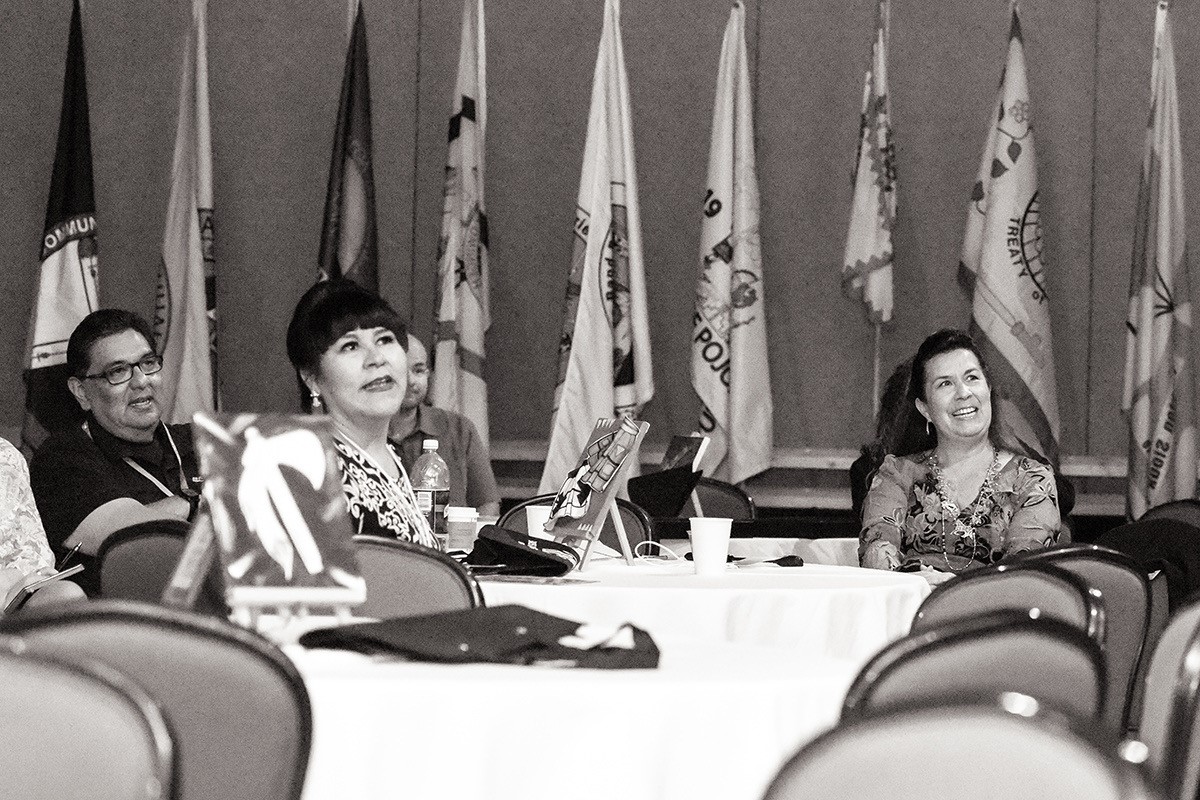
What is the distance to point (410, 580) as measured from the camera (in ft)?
9.01

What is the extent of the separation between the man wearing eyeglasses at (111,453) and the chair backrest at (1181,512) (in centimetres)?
296

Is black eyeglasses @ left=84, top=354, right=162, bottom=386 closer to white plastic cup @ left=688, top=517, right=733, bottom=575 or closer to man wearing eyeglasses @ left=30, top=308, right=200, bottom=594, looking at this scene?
man wearing eyeglasses @ left=30, top=308, right=200, bottom=594

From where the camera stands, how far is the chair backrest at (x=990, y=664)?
66.6 inches

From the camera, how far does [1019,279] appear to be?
681cm

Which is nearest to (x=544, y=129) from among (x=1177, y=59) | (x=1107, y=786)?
(x=1177, y=59)

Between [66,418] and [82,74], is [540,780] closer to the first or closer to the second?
[66,418]

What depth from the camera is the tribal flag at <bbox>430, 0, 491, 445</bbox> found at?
7.00 metres

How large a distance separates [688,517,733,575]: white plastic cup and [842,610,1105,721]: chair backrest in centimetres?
184

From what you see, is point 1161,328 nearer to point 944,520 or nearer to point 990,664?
point 944,520

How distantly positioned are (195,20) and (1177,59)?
4572mm

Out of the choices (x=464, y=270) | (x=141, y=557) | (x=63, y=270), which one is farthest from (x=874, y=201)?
(x=141, y=557)

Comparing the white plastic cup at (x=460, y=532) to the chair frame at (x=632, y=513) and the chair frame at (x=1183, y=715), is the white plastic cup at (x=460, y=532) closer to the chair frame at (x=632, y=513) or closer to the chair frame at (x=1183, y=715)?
the chair frame at (x=632, y=513)

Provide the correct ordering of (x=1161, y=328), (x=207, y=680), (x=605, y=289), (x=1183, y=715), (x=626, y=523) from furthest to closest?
(x=605, y=289)
(x=1161, y=328)
(x=626, y=523)
(x=1183, y=715)
(x=207, y=680)

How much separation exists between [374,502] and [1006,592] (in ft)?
4.21
